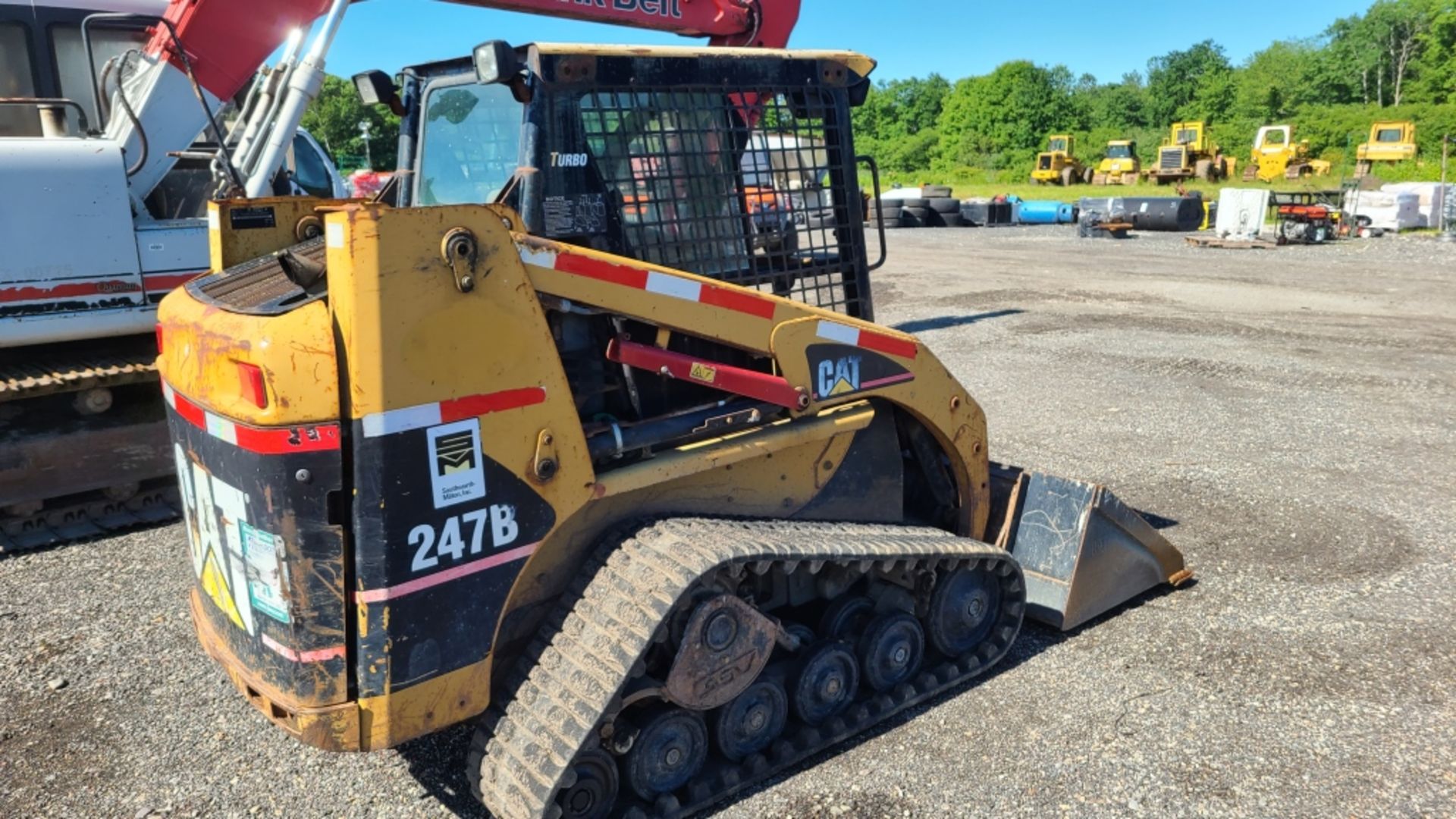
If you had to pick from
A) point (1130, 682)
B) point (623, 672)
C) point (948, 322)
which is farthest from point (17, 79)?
point (948, 322)

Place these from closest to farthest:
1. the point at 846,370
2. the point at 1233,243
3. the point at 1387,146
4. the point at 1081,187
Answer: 1. the point at 846,370
2. the point at 1233,243
3. the point at 1387,146
4. the point at 1081,187

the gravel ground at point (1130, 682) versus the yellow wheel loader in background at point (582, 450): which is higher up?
the yellow wheel loader in background at point (582, 450)

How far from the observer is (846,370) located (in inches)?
150

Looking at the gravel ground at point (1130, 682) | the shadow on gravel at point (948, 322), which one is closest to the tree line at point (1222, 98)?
the shadow on gravel at point (948, 322)

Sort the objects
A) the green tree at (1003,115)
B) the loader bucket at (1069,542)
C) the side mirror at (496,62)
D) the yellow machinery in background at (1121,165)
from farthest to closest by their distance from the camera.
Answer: the green tree at (1003,115) → the yellow machinery in background at (1121,165) → the loader bucket at (1069,542) → the side mirror at (496,62)

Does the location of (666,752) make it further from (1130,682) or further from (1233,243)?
(1233,243)

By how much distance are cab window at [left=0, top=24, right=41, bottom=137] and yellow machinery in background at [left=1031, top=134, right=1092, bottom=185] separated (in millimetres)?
41996

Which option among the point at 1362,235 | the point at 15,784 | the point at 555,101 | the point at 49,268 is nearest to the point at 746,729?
the point at 555,101

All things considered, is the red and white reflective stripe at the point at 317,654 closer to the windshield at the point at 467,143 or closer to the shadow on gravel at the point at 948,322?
the windshield at the point at 467,143

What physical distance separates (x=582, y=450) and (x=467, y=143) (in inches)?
64.5

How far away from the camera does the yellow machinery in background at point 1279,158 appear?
132 ft

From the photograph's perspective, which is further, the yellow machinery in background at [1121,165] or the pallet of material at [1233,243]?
the yellow machinery in background at [1121,165]

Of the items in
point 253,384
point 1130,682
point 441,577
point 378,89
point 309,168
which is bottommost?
point 1130,682

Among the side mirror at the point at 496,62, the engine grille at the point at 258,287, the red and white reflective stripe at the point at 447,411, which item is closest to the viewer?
the red and white reflective stripe at the point at 447,411
